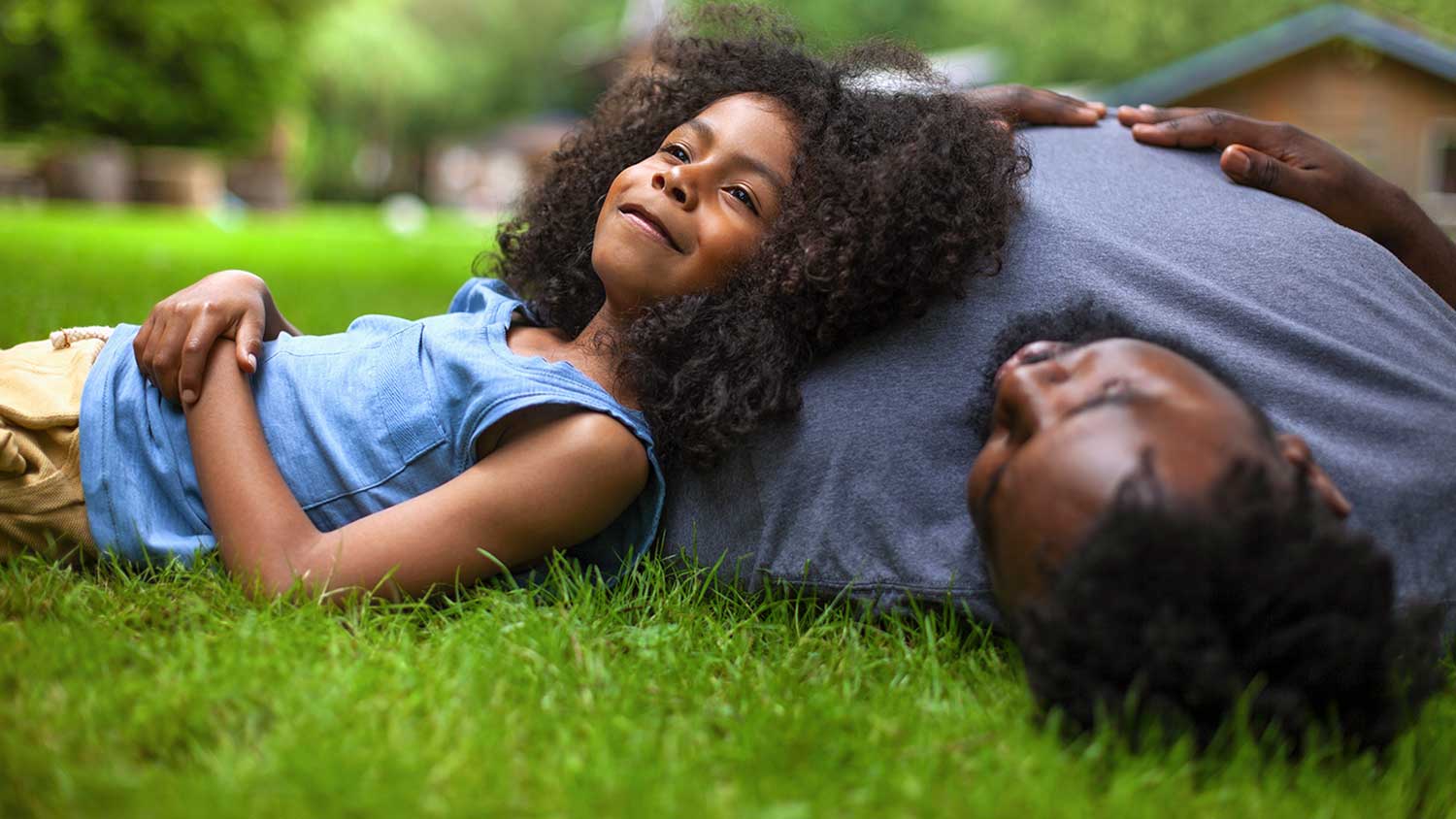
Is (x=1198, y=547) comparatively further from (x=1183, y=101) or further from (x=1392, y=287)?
(x=1183, y=101)

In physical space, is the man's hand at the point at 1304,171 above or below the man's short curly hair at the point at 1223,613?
above

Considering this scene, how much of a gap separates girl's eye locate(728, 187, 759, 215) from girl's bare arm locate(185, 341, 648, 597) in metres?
0.59

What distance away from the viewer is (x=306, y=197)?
3791 centimetres

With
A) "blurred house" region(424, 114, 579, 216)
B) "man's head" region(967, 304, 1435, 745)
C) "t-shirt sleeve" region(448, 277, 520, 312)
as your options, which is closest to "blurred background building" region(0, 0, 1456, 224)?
"t-shirt sleeve" region(448, 277, 520, 312)

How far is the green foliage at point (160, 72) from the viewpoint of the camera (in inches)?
853

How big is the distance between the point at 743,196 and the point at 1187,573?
1338mm

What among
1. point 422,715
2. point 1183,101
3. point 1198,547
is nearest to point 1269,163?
point 1198,547

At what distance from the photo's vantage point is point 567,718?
1.89 metres

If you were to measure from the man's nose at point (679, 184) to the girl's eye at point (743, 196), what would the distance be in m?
0.08

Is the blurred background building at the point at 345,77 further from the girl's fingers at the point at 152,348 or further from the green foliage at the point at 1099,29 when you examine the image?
the girl's fingers at the point at 152,348

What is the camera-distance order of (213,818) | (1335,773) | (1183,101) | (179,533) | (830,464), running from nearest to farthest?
(213,818), (1335,773), (830,464), (179,533), (1183,101)

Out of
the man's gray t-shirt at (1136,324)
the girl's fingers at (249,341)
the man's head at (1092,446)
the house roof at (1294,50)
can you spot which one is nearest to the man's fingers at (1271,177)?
the man's gray t-shirt at (1136,324)

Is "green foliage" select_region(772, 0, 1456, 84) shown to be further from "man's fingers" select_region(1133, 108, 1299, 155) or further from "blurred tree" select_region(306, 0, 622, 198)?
"man's fingers" select_region(1133, 108, 1299, 155)

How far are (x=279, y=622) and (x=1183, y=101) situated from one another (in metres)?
18.2
